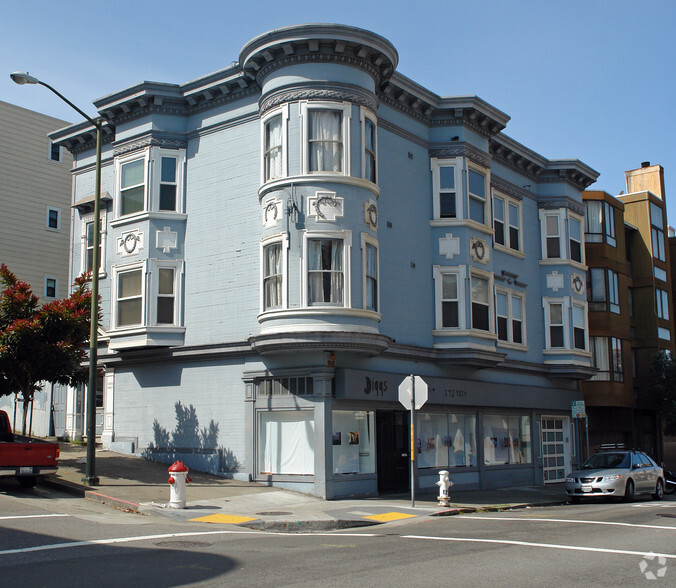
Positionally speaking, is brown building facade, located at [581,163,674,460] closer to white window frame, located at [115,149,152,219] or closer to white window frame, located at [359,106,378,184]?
white window frame, located at [359,106,378,184]

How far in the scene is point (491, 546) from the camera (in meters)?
12.0

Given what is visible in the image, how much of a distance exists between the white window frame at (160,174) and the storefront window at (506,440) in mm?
12536

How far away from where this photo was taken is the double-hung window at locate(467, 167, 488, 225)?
1013 inches

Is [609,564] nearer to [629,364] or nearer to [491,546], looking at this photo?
[491,546]

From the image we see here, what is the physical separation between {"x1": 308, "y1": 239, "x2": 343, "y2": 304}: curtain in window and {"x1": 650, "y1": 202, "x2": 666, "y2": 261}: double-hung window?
2724 cm

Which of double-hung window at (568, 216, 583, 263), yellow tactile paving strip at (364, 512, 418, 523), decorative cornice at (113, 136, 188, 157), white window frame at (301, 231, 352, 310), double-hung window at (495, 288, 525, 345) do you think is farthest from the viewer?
double-hung window at (568, 216, 583, 263)

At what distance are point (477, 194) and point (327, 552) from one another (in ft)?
55.8

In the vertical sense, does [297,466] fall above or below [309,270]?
below

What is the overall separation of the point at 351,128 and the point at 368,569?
13.7m

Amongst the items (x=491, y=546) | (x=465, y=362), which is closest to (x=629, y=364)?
(x=465, y=362)

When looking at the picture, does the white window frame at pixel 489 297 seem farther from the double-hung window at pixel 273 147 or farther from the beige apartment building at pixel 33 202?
the beige apartment building at pixel 33 202

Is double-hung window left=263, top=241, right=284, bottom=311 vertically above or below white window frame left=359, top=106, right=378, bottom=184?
below

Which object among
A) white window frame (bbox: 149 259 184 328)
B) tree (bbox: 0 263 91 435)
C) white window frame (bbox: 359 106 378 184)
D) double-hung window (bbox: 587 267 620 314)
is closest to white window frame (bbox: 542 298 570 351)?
double-hung window (bbox: 587 267 620 314)

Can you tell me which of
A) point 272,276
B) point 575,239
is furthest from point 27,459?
point 575,239
